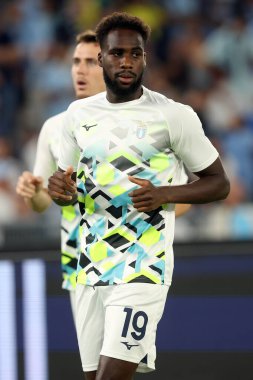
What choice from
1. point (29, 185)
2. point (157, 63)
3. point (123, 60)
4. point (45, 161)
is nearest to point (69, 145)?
point (123, 60)

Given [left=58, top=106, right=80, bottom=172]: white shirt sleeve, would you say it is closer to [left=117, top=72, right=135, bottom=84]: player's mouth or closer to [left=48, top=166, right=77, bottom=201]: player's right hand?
[left=48, top=166, right=77, bottom=201]: player's right hand

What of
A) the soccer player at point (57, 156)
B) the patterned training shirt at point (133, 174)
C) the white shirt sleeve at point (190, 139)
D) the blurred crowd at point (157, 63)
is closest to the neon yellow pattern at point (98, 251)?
the patterned training shirt at point (133, 174)

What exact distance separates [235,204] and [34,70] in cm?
396

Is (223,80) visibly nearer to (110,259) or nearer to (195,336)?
(195,336)

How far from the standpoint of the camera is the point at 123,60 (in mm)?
4766

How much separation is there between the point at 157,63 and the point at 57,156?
522 centimetres

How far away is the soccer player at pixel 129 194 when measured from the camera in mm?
4738

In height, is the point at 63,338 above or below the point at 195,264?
below

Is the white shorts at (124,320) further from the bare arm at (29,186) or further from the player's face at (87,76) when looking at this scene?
the player's face at (87,76)

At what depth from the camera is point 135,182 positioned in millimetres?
4648

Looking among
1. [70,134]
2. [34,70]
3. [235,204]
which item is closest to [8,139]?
[34,70]

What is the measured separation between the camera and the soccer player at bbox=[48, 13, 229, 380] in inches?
187

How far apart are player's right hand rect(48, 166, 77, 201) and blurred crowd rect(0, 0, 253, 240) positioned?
204 inches

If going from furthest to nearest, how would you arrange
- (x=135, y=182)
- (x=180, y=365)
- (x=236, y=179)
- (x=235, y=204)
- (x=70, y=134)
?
(x=236, y=179) < (x=235, y=204) < (x=180, y=365) < (x=70, y=134) < (x=135, y=182)
